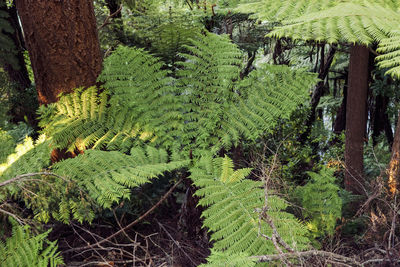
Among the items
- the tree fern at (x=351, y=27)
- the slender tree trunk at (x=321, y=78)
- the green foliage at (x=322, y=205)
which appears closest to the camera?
the tree fern at (x=351, y=27)

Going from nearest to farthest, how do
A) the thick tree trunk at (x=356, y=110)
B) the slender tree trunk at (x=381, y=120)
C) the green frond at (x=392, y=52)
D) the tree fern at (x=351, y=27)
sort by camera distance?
the green frond at (x=392, y=52), the tree fern at (x=351, y=27), the thick tree trunk at (x=356, y=110), the slender tree trunk at (x=381, y=120)

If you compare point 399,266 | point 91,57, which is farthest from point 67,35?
point 399,266

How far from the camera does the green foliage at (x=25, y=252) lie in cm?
138

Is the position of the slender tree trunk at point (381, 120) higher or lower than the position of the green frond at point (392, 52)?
lower

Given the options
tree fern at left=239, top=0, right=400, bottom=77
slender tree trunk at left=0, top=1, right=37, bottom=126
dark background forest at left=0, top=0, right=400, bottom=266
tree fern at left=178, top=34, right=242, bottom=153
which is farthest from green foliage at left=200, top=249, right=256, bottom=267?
slender tree trunk at left=0, top=1, right=37, bottom=126

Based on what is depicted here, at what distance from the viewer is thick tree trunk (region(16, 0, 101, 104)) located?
2.06m

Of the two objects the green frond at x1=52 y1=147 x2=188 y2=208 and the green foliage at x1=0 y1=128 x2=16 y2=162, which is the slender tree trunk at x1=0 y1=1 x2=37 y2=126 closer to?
the green foliage at x1=0 y1=128 x2=16 y2=162

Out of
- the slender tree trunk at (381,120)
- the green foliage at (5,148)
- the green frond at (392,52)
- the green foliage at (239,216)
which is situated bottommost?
the slender tree trunk at (381,120)

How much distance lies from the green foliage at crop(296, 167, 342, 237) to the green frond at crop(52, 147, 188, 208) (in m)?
0.92

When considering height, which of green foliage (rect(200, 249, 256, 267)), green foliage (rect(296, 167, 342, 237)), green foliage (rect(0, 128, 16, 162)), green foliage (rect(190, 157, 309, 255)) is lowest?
green foliage (rect(296, 167, 342, 237))

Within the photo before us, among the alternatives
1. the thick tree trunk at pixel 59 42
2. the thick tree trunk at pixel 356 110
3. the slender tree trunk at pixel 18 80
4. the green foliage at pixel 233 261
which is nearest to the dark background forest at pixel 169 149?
the thick tree trunk at pixel 59 42

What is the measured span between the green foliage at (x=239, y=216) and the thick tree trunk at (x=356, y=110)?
166 cm

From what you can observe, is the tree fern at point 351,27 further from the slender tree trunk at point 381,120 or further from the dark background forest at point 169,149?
A: the slender tree trunk at point 381,120

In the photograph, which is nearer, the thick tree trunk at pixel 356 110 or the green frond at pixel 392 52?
the green frond at pixel 392 52
